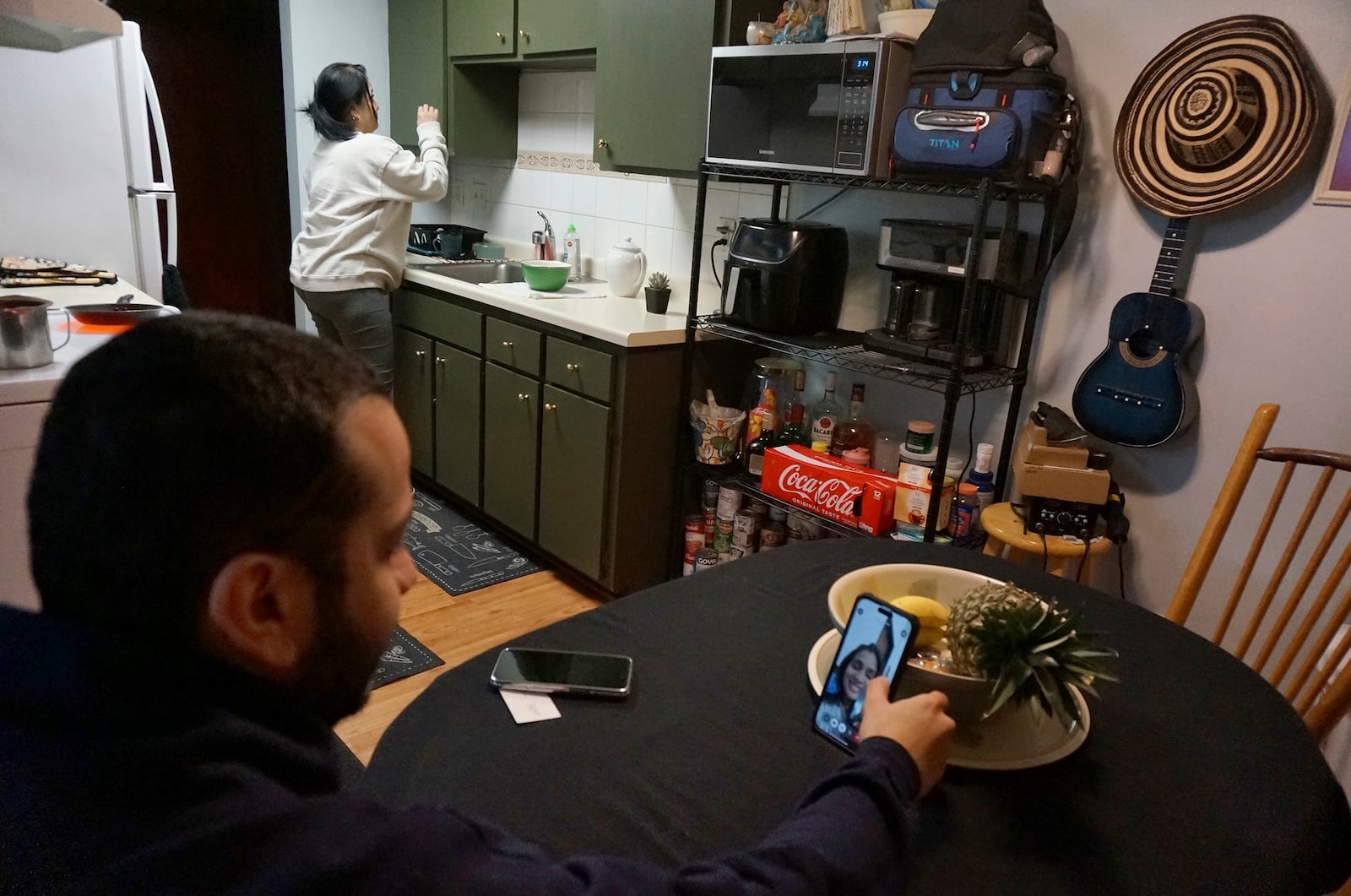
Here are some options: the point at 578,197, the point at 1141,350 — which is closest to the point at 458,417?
the point at 578,197

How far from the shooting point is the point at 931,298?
7.18 feet

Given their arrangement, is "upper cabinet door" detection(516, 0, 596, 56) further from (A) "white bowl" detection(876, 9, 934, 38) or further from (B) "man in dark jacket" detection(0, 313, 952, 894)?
(B) "man in dark jacket" detection(0, 313, 952, 894)

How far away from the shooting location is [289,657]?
1.90 feet

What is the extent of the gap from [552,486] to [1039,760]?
212 centimetres

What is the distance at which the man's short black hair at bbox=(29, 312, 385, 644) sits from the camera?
0.51 m

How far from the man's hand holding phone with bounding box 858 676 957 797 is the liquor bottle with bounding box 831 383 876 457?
1651mm

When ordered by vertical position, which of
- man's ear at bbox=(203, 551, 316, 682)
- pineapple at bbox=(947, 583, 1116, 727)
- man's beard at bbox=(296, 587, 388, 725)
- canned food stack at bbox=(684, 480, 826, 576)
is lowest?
canned food stack at bbox=(684, 480, 826, 576)

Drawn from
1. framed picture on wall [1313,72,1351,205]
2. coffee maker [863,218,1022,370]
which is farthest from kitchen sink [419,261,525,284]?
framed picture on wall [1313,72,1351,205]

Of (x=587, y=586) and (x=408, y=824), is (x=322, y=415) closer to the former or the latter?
(x=408, y=824)

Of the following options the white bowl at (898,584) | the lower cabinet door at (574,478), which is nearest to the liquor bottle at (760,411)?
the lower cabinet door at (574,478)

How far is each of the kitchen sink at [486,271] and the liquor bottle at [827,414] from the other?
1477 millimetres

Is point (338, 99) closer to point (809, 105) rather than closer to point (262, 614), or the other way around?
point (809, 105)

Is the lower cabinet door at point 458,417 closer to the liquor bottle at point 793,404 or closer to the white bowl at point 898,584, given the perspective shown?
the liquor bottle at point 793,404

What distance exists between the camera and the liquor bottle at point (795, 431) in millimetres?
2605
